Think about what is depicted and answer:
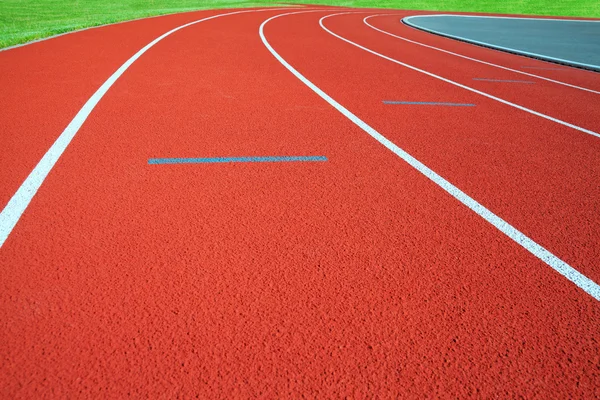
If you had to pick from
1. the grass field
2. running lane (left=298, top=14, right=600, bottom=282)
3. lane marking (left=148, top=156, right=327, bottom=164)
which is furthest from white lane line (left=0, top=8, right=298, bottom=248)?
the grass field

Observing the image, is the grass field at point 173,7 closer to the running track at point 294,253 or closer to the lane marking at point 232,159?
the running track at point 294,253

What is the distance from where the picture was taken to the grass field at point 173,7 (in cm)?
2088

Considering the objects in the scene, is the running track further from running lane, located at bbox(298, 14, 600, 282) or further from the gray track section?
the gray track section

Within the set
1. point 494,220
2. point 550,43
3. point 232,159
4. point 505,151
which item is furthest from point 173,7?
point 494,220

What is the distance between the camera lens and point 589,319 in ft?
8.84

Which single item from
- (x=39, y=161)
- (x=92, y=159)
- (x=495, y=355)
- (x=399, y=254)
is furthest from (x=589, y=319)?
(x=39, y=161)

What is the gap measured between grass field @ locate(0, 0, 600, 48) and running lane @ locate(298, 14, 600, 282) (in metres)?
12.6

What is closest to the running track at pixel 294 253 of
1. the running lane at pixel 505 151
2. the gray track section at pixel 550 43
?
the running lane at pixel 505 151

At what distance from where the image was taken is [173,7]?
28.5 m

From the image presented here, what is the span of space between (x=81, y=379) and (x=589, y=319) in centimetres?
274

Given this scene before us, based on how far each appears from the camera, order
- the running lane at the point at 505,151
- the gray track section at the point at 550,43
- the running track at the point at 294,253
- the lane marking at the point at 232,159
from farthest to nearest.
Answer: the gray track section at the point at 550,43
the lane marking at the point at 232,159
the running lane at the point at 505,151
the running track at the point at 294,253

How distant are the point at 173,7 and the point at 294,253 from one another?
29070mm

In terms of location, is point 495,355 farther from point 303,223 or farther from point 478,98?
point 478,98

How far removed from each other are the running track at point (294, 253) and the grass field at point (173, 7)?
13.4 metres
